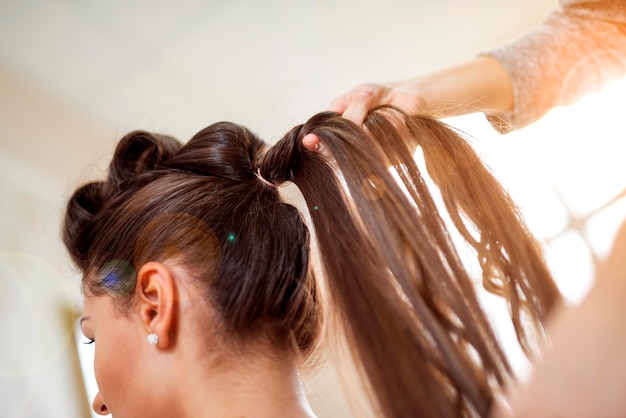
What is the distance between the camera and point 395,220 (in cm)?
68

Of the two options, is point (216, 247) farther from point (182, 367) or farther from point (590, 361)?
point (590, 361)

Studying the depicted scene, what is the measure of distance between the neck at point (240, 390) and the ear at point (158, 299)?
6 cm

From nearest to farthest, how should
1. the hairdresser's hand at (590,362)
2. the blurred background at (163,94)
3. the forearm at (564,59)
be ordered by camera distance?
the hairdresser's hand at (590,362) < the forearm at (564,59) < the blurred background at (163,94)

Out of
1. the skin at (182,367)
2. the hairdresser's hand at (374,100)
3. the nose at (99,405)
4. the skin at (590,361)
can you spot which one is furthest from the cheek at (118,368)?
the skin at (590,361)

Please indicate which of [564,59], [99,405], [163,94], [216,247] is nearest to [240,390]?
[216,247]

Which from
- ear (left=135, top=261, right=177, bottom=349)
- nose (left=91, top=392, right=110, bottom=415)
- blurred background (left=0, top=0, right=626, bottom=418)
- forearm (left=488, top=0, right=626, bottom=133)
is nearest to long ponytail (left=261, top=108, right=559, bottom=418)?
ear (left=135, top=261, right=177, bottom=349)

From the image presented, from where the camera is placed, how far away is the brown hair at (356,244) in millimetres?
580

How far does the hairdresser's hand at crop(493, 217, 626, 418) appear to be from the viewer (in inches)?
14.5

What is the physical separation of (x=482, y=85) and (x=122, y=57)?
1.39 m

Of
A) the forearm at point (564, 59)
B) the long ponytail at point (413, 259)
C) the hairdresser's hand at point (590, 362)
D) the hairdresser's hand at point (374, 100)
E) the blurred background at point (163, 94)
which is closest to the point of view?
the hairdresser's hand at point (590, 362)

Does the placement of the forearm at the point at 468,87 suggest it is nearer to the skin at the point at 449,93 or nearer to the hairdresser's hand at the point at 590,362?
the skin at the point at 449,93

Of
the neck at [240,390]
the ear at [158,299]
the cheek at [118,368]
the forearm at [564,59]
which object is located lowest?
the neck at [240,390]

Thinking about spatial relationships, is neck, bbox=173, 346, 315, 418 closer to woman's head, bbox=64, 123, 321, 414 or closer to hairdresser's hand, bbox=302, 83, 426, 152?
woman's head, bbox=64, 123, 321, 414

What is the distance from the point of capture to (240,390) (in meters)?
0.75
